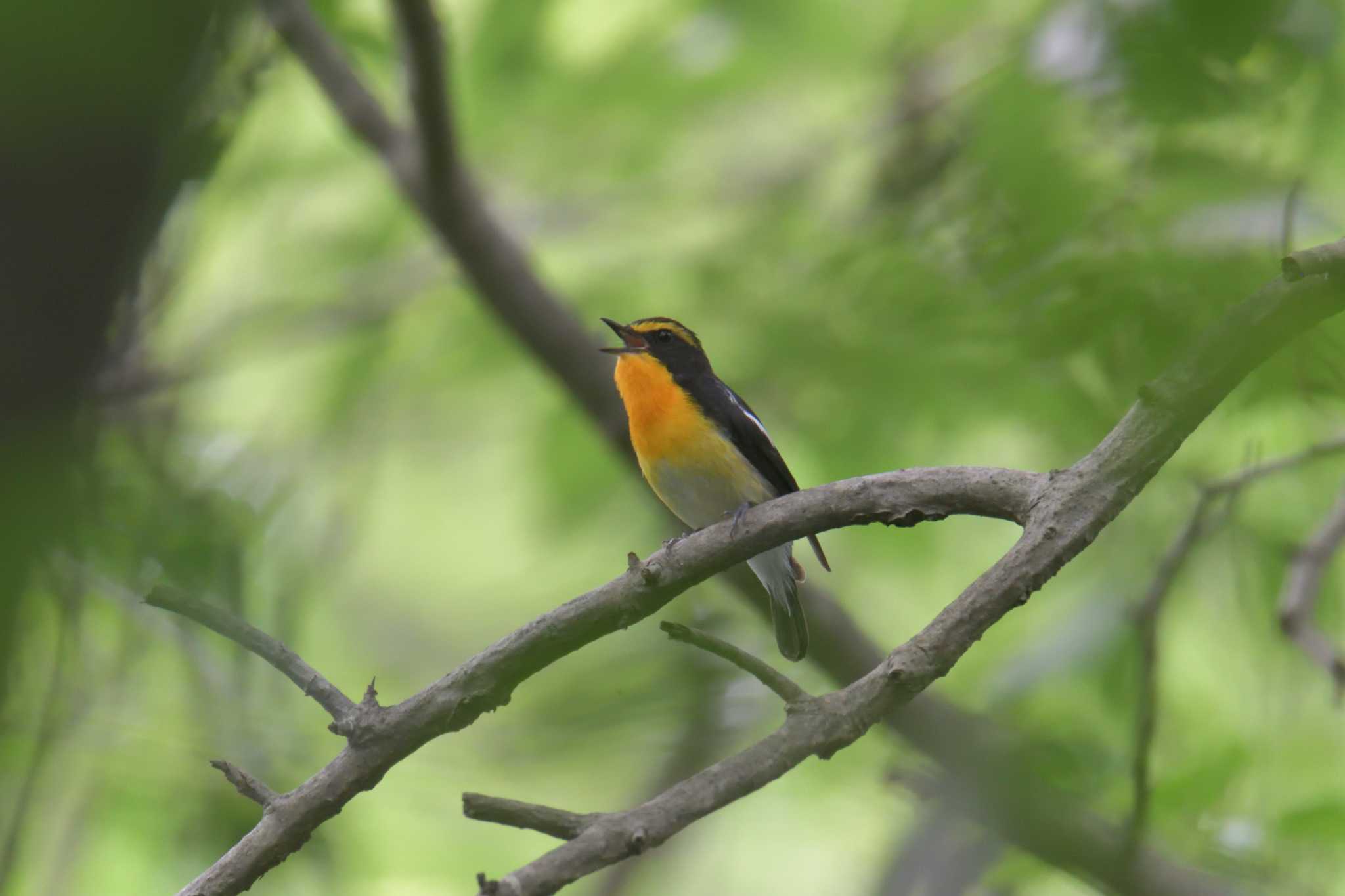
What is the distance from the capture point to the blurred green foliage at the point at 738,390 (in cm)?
255

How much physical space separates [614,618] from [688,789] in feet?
2.10

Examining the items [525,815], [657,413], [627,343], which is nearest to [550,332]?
[627,343]

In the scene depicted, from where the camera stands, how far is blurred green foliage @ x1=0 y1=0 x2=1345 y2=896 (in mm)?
2551

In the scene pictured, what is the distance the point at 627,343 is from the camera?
6.43 meters

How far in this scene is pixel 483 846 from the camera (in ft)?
21.5

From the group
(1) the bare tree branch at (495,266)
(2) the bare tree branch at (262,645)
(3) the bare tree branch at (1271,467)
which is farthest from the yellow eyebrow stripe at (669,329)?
(2) the bare tree branch at (262,645)

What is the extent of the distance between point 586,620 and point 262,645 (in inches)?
31.0

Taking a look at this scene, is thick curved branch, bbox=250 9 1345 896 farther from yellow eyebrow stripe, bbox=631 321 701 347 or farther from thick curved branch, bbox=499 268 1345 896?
thick curved branch, bbox=499 268 1345 896

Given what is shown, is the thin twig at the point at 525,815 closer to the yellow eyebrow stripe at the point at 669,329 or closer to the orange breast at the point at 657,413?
the orange breast at the point at 657,413

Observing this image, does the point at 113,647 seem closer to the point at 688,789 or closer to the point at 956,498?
the point at 688,789

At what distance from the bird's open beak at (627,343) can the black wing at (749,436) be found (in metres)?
0.47

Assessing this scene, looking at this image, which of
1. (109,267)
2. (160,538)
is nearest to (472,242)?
(160,538)

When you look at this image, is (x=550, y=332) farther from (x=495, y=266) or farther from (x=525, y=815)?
(x=525, y=815)

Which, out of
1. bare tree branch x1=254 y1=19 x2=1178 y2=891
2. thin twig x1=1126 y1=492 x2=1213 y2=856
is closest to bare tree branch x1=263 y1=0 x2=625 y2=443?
bare tree branch x1=254 y1=19 x2=1178 y2=891
